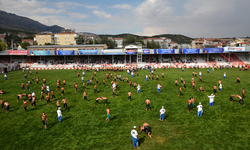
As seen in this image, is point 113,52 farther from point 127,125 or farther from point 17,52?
point 127,125

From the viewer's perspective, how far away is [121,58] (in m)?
58.2

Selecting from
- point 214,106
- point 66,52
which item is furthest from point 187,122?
point 66,52

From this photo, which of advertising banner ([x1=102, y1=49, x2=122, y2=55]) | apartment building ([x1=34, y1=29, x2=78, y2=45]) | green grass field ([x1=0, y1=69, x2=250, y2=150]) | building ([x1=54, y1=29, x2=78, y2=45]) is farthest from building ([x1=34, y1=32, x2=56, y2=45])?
green grass field ([x1=0, y1=69, x2=250, y2=150])

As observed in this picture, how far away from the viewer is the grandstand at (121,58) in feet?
169

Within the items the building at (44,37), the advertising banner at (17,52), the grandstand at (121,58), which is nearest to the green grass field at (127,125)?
the grandstand at (121,58)

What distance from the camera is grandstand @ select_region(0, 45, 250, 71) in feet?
169

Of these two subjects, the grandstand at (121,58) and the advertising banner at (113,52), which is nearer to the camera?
the grandstand at (121,58)

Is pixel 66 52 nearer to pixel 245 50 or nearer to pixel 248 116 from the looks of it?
pixel 248 116

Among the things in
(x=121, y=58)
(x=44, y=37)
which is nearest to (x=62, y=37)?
(x=44, y=37)

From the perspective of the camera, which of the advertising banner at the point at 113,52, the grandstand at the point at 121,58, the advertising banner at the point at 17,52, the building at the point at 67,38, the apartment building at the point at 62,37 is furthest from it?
the apartment building at the point at 62,37

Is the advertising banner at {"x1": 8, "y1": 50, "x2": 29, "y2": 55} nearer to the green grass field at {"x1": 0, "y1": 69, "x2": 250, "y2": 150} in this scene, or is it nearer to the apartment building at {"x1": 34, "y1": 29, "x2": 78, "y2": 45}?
the green grass field at {"x1": 0, "y1": 69, "x2": 250, "y2": 150}

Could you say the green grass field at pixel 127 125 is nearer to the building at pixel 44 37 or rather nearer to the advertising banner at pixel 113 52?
the advertising banner at pixel 113 52

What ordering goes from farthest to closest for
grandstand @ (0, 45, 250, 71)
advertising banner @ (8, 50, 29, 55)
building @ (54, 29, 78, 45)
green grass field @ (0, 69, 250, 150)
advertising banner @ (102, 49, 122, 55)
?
building @ (54, 29, 78, 45), advertising banner @ (8, 50, 29, 55), advertising banner @ (102, 49, 122, 55), grandstand @ (0, 45, 250, 71), green grass field @ (0, 69, 250, 150)

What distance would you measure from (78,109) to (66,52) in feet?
142
